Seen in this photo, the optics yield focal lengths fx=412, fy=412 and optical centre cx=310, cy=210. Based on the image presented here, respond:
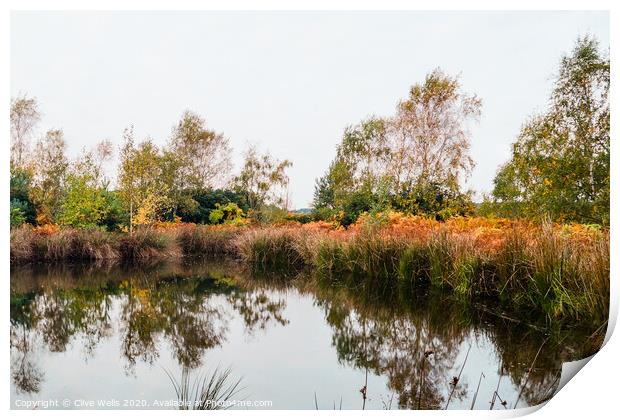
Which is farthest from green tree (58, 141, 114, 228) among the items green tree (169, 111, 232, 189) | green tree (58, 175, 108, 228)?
green tree (169, 111, 232, 189)

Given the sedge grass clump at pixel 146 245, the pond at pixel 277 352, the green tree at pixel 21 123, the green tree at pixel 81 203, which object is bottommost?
the pond at pixel 277 352

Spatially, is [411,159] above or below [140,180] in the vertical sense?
above

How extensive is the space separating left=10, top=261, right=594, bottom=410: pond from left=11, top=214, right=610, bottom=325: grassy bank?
0.32 metres

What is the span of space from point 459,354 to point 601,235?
49.4 inches

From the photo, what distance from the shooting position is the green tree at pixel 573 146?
2834 millimetres

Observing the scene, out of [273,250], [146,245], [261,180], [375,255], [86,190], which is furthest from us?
[273,250]

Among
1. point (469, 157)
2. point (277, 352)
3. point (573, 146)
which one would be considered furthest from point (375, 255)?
point (277, 352)

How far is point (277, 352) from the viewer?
2.89m

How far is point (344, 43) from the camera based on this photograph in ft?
9.48

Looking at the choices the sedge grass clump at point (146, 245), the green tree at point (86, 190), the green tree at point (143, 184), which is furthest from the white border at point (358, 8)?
the sedge grass clump at point (146, 245)

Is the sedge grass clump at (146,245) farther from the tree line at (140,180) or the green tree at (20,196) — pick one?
the green tree at (20,196)

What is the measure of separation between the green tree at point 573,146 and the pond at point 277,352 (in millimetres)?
983

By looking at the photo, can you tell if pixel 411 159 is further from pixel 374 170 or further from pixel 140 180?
pixel 140 180

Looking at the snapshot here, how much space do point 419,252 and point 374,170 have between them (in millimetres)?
4006
